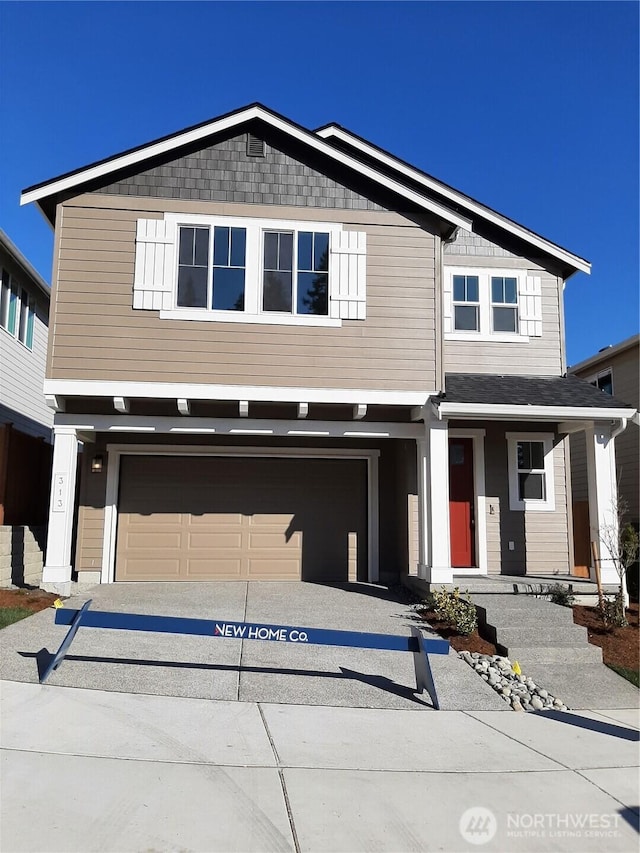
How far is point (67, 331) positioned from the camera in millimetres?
10547

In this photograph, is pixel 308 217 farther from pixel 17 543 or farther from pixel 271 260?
pixel 17 543

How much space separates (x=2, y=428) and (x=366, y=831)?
34.2ft

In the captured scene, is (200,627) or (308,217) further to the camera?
(308,217)

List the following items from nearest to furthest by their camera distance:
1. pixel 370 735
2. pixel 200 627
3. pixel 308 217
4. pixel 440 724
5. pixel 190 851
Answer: pixel 190 851
pixel 370 735
pixel 440 724
pixel 200 627
pixel 308 217

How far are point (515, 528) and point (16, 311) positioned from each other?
11347 millimetres

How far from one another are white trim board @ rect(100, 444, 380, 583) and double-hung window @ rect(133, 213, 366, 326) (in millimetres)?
2884

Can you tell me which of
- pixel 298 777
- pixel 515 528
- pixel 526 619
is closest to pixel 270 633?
pixel 298 777

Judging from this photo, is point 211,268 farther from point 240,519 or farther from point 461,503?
point 461,503

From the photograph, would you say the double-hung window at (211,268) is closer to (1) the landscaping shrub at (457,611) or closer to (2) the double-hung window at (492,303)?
(2) the double-hung window at (492,303)

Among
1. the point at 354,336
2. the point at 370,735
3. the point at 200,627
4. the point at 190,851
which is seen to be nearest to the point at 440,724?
the point at 370,735

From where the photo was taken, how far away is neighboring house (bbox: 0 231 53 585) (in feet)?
39.7

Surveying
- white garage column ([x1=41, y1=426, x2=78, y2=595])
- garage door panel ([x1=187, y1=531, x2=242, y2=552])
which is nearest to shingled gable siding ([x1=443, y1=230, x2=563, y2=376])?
garage door panel ([x1=187, y1=531, x2=242, y2=552])

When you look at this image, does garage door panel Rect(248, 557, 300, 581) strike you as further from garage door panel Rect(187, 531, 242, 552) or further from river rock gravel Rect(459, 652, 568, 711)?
river rock gravel Rect(459, 652, 568, 711)

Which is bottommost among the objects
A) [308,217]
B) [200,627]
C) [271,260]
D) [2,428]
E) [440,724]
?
[440,724]
